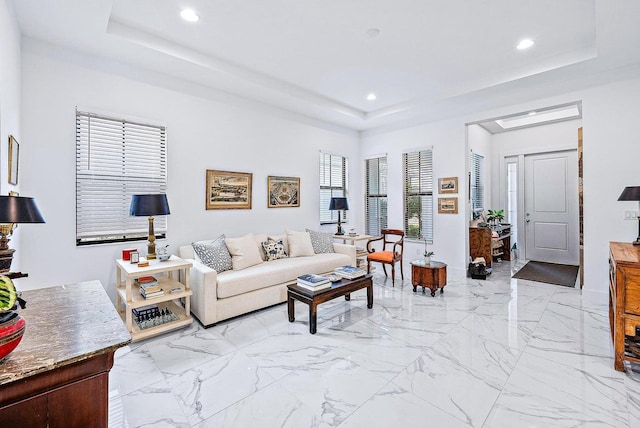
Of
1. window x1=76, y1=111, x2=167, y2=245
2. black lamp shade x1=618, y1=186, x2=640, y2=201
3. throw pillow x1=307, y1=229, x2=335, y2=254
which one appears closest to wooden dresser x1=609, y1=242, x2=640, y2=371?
black lamp shade x1=618, y1=186, x2=640, y2=201

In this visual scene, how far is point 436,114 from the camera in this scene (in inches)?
209

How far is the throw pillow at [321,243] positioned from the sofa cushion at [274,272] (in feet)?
0.47

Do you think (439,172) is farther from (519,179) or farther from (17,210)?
(17,210)

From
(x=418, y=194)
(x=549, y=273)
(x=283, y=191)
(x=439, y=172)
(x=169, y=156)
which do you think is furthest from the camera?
(x=418, y=194)

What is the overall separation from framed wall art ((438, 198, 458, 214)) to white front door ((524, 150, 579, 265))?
8.17 ft

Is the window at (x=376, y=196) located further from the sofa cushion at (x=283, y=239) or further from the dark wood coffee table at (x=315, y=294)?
the dark wood coffee table at (x=315, y=294)

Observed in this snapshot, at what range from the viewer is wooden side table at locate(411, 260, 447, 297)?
4.06 meters

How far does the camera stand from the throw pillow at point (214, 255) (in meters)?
3.54

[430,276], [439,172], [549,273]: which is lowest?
[549,273]

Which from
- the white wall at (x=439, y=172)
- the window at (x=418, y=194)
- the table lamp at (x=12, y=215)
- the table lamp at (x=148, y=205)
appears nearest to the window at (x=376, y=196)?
the white wall at (x=439, y=172)

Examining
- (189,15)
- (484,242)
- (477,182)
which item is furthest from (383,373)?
(477,182)

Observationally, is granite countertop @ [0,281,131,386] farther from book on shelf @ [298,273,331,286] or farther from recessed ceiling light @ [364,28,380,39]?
recessed ceiling light @ [364,28,380,39]

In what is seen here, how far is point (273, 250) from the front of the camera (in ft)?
14.0

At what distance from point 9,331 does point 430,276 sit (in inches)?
157
